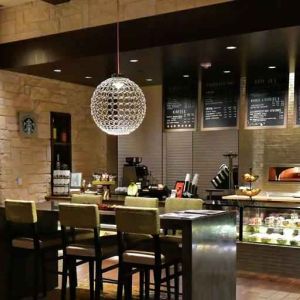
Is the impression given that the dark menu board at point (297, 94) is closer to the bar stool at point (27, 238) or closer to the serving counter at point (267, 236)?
the serving counter at point (267, 236)

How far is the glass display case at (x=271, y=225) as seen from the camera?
5.10 metres

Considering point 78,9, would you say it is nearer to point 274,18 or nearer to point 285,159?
point 274,18

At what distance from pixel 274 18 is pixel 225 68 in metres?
1.75

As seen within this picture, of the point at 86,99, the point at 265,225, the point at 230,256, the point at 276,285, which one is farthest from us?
the point at 86,99

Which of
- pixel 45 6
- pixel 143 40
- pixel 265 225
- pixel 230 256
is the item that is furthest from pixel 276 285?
pixel 45 6

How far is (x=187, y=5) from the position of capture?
5.02 metres

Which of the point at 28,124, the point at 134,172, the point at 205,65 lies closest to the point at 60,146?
the point at 28,124

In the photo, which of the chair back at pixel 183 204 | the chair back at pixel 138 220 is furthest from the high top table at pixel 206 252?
the chair back at pixel 183 204

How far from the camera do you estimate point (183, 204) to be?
4.51 metres

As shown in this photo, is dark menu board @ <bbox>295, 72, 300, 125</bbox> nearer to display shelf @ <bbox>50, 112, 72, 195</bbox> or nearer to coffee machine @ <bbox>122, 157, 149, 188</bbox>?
coffee machine @ <bbox>122, 157, 149, 188</bbox>

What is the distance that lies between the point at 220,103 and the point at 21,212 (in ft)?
12.0

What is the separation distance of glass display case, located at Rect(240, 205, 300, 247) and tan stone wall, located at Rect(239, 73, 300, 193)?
6.90ft

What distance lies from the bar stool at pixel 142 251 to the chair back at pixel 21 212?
902mm

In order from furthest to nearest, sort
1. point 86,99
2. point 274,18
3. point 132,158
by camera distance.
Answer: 1. point 132,158
2. point 86,99
3. point 274,18
